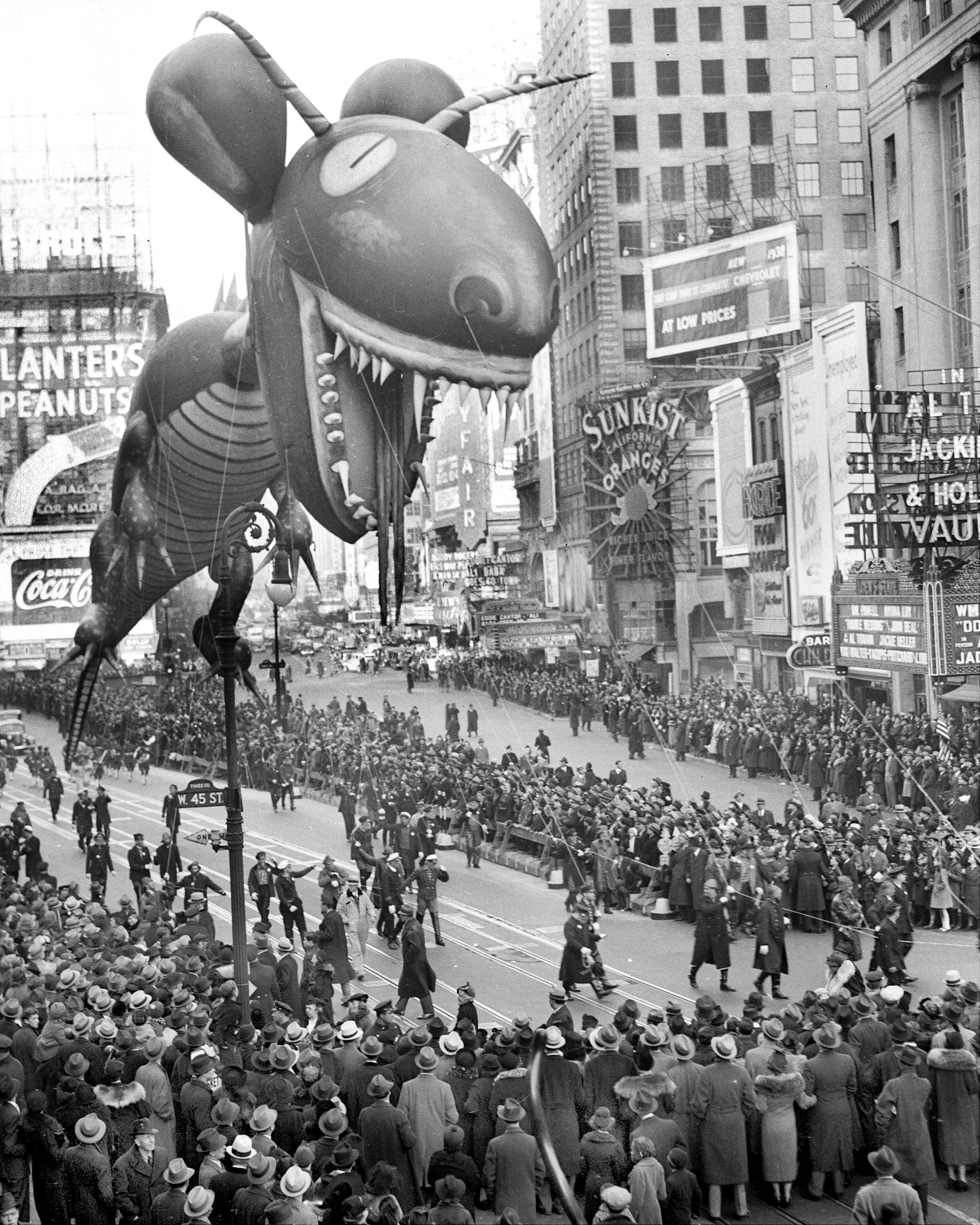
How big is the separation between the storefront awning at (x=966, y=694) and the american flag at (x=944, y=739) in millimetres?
3572

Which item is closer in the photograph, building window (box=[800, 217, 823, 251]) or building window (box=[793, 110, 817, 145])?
building window (box=[793, 110, 817, 145])

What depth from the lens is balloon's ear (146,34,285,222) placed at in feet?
42.5

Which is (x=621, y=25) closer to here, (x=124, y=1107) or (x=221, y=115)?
(x=221, y=115)

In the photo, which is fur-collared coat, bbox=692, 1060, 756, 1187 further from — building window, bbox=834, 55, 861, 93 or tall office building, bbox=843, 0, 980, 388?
tall office building, bbox=843, 0, 980, 388

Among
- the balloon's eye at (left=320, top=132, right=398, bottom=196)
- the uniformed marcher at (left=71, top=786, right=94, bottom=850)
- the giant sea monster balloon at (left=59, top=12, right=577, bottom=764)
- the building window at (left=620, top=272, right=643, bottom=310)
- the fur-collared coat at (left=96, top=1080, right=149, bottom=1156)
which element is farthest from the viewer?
the building window at (left=620, top=272, right=643, bottom=310)

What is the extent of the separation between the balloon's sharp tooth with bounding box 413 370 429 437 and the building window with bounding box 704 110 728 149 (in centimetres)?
1647

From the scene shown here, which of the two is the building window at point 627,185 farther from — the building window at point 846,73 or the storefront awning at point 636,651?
the building window at point 846,73

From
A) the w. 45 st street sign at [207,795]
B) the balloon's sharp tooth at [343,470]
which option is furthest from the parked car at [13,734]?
the balloon's sharp tooth at [343,470]

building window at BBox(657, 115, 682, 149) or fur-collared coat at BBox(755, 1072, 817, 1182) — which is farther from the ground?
building window at BBox(657, 115, 682, 149)

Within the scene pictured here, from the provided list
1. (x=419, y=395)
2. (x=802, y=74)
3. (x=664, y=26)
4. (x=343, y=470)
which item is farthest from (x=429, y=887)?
(x=802, y=74)

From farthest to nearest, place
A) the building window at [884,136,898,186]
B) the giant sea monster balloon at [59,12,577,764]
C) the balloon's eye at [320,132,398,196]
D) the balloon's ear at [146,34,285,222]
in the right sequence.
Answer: the building window at [884,136,898,186] < the balloon's ear at [146,34,285,222] < the balloon's eye at [320,132,398,196] < the giant sea monster balloon at [59,12,577,764]

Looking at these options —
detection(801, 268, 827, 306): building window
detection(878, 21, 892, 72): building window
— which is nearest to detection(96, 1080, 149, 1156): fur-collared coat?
detection(801, 268, 827, 306): building window

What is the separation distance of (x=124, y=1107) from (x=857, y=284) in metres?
37.5

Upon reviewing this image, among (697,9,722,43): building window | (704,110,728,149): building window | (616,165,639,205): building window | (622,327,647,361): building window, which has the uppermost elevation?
(697,9,722,43): building window
